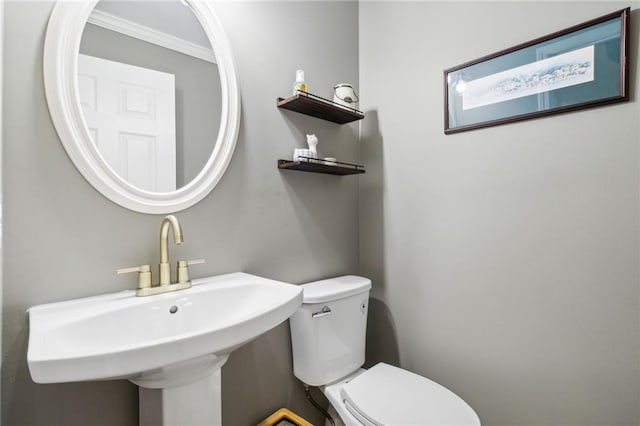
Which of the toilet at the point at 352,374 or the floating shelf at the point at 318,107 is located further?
the floating shelf at the point at 318,107

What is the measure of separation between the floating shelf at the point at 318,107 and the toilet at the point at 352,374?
789 mm

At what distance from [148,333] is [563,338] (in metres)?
1.37

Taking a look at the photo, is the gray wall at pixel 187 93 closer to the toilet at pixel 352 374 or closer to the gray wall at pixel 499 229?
the toilet at pixel 352 374

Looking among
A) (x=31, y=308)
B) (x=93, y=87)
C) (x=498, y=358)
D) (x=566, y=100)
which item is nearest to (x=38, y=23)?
(x=93, y=87)

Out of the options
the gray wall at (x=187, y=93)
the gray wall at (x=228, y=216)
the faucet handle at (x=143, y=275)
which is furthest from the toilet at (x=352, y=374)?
the gray wall at (x=187, y=93)

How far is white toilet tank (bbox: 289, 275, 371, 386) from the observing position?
1.24 meters

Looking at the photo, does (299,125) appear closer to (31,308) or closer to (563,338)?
(31,308)

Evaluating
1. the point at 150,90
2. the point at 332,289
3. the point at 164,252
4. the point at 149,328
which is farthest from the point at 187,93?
the point at 332,289

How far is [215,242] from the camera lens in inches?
44.3

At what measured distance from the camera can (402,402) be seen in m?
1.08

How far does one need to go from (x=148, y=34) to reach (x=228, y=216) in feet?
2.14

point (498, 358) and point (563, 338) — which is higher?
point (563, 338)

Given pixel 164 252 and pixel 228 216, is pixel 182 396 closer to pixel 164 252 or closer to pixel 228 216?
pixel 164 252

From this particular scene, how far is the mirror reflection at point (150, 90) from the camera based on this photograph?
90 cm
